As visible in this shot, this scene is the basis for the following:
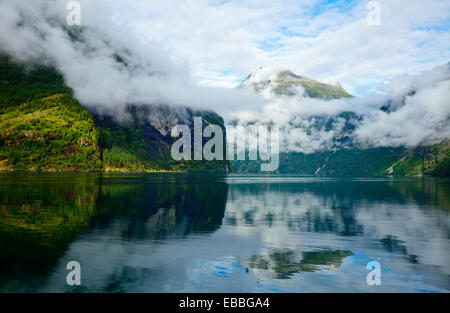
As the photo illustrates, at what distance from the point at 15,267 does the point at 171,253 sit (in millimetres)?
14270

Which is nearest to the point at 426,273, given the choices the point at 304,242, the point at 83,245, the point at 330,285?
the point at 330,285

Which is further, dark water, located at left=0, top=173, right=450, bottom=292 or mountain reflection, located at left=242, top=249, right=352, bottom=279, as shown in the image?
mountain reflection, located at left=242, top=249, right=352, bottom=279

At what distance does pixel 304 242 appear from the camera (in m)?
42.6

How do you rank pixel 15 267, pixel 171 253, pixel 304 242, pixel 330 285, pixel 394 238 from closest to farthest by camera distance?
pixel 330 285 < pixel 15 267 < pixel 171 253 < pixel 304 242 < pixel 394 238

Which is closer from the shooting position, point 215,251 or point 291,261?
point 291,261

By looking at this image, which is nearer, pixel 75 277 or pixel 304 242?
pixel 75 277

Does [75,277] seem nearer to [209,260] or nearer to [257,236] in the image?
[209,260]

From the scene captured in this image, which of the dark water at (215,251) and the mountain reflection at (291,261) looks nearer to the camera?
the dark water at (215,251)

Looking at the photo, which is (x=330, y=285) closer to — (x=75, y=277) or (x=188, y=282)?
(x=188, y=282)
